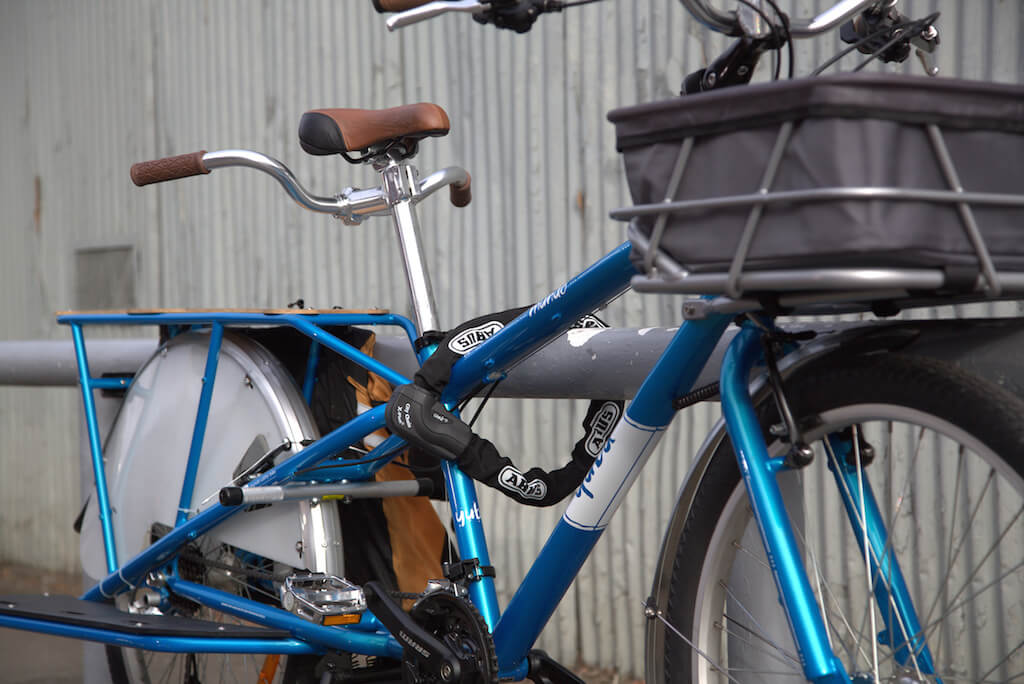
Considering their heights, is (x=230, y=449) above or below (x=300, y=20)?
below

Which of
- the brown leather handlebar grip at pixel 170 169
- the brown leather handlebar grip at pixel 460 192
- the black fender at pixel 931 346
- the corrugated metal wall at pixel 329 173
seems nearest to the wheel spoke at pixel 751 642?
the black fender at pixel 931 346

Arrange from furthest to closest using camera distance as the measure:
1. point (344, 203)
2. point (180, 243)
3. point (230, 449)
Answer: point (180, 243)
point (230, 449)
point (344, 203)

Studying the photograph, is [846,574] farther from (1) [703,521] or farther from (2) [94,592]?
(2) [94,592]

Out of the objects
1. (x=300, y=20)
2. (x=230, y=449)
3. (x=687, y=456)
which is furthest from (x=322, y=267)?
(x=230, y=449)

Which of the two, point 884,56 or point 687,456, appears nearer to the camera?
point 884,56

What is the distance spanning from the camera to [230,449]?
2174 mm

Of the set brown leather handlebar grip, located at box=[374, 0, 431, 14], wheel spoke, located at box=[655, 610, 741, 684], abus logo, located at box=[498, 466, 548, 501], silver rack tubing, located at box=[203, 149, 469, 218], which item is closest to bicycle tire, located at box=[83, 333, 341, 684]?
silver rack tubing, located at box=[203, 149, 469, 218]

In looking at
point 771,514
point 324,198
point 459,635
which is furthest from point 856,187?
point 324,198

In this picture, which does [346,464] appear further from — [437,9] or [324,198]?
[437,9]

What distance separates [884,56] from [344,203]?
1022 mm

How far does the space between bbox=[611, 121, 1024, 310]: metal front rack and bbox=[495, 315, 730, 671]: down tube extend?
0.22 metres

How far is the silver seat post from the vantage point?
1.89m

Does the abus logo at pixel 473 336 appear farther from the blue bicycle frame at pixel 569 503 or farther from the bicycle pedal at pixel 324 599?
the bicycle pedal at pixel 324 599

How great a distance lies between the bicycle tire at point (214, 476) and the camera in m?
2.05
